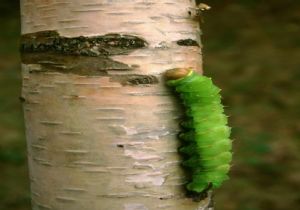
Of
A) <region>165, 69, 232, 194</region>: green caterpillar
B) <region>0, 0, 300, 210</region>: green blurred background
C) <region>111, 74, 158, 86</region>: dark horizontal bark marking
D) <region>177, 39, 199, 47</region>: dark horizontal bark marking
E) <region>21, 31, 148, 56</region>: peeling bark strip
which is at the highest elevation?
<region>21, 31, 148, 56</region>: peeling bark strip

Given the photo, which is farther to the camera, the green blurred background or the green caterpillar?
the green blurred background

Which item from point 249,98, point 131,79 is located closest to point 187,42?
point 131,79

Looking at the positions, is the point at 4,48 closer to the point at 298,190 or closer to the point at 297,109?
the point at 297,109

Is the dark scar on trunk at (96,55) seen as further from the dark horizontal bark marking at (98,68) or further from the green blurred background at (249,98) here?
the green blurred background at (249,98)

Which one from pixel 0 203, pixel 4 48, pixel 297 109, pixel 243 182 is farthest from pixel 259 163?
pixel 4 48

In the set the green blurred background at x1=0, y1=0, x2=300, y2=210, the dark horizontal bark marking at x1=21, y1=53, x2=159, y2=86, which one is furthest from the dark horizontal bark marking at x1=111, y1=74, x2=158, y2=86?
the green blurred background at x1=0, y1=0, x2=300, y2=210

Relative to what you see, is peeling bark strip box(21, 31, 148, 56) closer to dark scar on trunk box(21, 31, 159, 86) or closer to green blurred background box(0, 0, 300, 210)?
dark scar on trunk box(21, 31, 159, 86)

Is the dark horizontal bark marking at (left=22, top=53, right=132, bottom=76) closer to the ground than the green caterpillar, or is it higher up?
higher up
